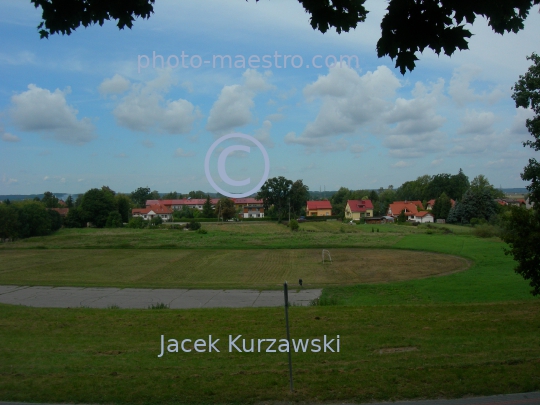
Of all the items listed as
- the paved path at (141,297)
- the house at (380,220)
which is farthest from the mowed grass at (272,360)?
the house at (380,220)

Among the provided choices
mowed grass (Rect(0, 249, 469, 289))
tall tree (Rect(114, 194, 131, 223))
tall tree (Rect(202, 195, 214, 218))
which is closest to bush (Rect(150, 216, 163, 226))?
tall tree (Rect(114, 194, 131, 223))

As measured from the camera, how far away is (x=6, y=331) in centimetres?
1102

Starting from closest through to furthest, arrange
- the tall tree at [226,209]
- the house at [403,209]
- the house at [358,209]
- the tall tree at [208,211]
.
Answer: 1. the tall tree at [226,209]
2. the tall tree at [208,211]
3. the house at [358,209]
4. the house at [403,209]

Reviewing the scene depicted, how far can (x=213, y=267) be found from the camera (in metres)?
33.0

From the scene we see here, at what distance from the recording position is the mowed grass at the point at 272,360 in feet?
19.0

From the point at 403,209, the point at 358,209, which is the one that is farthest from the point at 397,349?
the point at 403,209

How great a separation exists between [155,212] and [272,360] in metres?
67.1

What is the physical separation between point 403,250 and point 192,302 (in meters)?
27.7

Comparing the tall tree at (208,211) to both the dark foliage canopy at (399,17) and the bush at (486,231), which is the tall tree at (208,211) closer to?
the bush at (486,231)

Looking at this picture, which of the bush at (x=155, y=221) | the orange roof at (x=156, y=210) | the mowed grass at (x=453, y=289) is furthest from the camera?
the orange roof at (x=156, y=210)

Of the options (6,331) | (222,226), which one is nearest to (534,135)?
(6,331)

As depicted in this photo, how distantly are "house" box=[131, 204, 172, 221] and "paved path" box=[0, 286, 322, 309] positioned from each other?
157 feet

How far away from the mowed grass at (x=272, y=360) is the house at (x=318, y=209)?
6255cm

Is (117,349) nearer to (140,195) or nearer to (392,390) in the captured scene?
(392,390)
